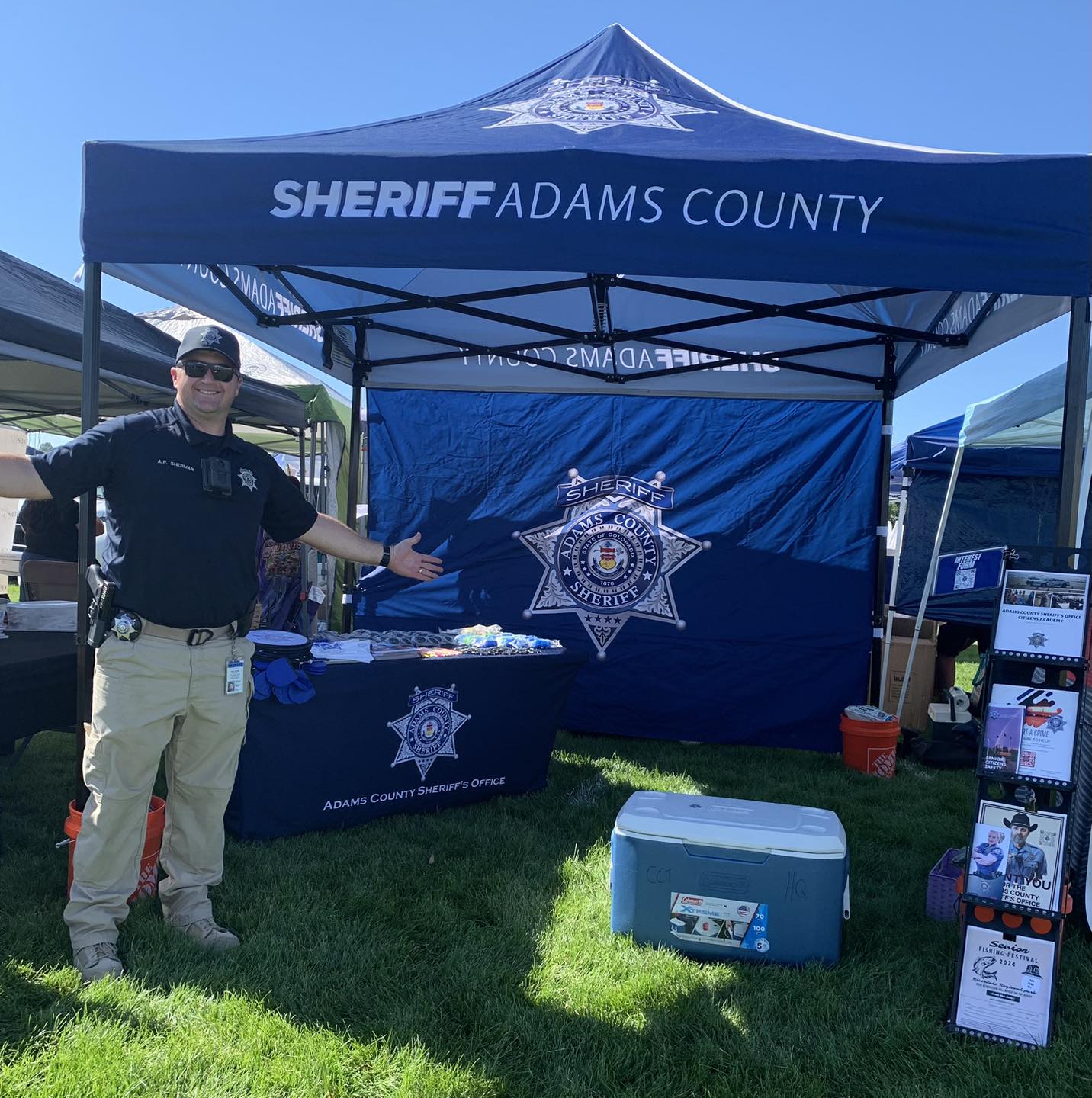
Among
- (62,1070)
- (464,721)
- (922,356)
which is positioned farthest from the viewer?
(922,356)

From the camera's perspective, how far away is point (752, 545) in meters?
5.60

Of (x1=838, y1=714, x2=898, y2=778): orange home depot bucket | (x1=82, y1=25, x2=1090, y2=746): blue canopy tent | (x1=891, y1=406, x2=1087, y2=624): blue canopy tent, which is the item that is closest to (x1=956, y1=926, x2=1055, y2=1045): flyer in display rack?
(x1=82, y1=25, x2=1090, y2=746): blue canopy tent

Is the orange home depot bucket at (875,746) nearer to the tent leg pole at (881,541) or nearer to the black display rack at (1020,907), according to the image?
the tent leg pole at (881,541)

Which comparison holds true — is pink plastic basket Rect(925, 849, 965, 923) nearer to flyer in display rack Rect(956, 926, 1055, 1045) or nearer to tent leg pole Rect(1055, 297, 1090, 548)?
flyer in display rack Rect(956, 926, 1055, 1045)

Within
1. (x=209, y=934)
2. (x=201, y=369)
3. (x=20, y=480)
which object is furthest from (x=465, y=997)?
(x=201, y=369)

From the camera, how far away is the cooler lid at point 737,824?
2695mm

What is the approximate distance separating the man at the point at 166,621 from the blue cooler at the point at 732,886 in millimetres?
1323

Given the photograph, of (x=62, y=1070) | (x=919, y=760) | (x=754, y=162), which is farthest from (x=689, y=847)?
(x=919, y=760)

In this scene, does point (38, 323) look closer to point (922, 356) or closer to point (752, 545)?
point (752, 545)

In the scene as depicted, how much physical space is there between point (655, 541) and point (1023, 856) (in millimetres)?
3455

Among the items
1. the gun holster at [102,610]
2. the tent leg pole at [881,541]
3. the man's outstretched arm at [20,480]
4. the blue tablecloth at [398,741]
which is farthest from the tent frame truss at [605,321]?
the blue tablecloth at [398,741]

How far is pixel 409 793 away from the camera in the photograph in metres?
3.92

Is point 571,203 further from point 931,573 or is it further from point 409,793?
point 931,573

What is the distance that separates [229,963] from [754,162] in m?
2.94
